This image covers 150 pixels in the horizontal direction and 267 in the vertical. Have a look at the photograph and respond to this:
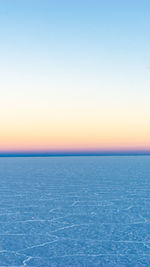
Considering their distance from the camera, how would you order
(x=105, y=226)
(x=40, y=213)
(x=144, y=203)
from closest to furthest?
(x=105, y=226), (x=40, y=213), (x=144, y=203)

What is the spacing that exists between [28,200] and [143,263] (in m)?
9.28

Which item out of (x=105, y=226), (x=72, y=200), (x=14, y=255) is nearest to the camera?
(x=14, y=255)

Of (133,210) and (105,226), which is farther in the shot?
(133,210)

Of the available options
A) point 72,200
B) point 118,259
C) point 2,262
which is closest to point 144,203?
point 72,200

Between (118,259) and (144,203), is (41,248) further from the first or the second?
(144,203)

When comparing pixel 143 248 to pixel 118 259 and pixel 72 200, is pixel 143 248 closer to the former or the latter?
pixel 118 259

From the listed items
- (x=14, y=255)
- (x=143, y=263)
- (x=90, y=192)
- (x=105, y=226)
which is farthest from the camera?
(x=90, y=192)

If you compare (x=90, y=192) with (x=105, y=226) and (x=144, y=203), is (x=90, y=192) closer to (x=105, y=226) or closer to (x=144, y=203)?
(x=144, y=203)

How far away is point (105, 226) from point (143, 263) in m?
3.22

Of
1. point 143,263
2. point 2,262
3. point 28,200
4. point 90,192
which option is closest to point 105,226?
point 143,263

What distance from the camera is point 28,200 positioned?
1577 cm

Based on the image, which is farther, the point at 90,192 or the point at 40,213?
the point at 90,192

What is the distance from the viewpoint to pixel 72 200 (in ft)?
51.1

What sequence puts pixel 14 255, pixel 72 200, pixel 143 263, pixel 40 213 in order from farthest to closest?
pixel 72 200
pixel 40 213
pixel 14 255
pixel 143 263
